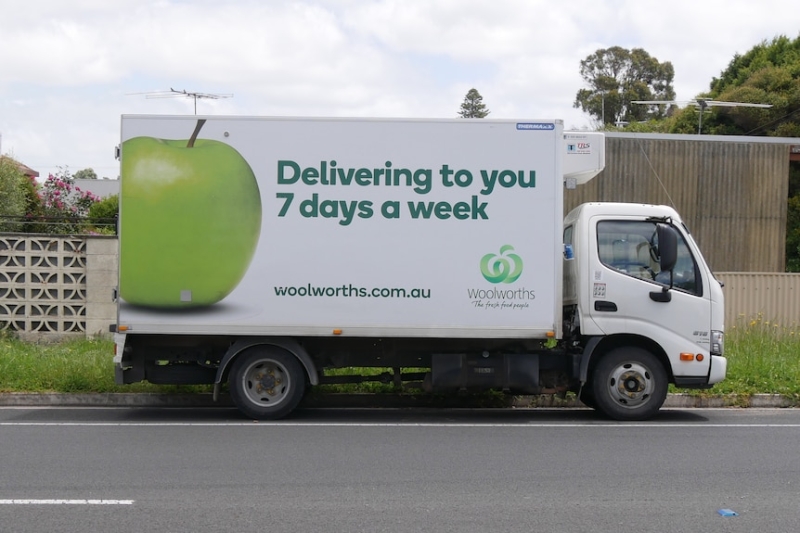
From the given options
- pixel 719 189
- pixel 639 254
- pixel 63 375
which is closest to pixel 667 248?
pixel 639 254

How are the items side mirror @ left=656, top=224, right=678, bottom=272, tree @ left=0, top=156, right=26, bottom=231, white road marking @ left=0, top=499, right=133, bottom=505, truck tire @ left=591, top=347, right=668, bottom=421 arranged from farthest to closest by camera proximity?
tree @ left=0, top=156, right=26, bottom=231 < truck tire @ left=591, top=347, right=668, bottom=421 < side mirror @ left=656, top=224, right=678, bottom=272 < white road marking @ left=0, top=499, right=133, bottom=505

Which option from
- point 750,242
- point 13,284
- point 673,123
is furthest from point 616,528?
point 673,123

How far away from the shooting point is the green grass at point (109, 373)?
11281 millimetres

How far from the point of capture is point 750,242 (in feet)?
68.4

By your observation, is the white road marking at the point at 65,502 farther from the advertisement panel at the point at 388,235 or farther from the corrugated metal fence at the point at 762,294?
the corrugated metal fence at the point at 762,294

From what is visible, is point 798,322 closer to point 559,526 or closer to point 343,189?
point 343,189

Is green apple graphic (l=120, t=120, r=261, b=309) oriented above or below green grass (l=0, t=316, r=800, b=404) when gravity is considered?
above

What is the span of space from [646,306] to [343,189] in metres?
3.54

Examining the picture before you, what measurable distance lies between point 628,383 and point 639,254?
144 centimetres

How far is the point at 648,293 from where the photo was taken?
987cm

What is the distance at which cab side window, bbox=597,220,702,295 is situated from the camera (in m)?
9.92

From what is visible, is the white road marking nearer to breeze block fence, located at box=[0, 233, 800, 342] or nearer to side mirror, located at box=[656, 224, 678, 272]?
side mirror, located at box=[656, 224, 678, 272]

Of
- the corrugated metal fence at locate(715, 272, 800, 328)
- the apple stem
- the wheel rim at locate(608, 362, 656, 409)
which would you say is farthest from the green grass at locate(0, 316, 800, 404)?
the corrugated metal fence at locate(715, 272, 800, 328)

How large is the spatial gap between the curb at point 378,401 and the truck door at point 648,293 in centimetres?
158
